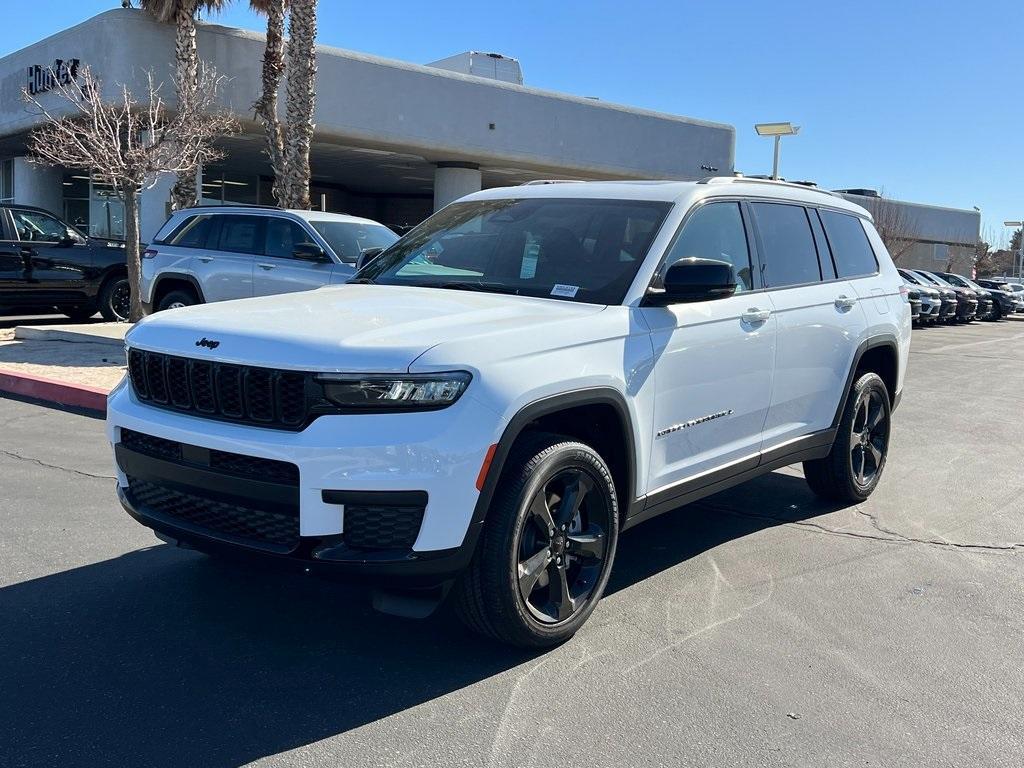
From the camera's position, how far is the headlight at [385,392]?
130 inches

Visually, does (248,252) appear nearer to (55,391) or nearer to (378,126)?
(55,391)

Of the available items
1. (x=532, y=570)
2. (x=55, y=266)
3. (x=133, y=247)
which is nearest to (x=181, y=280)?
(x=133, y=247)

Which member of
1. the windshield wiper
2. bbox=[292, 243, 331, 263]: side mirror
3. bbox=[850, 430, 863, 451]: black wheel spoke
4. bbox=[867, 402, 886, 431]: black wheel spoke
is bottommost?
bbox=[850, 430, 863, 451]: black wheel spoke

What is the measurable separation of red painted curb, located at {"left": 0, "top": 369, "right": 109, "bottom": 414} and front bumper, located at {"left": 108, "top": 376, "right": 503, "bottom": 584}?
5.90m

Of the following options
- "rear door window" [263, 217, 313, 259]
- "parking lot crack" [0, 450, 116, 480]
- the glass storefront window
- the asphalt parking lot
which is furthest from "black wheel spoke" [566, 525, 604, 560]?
the glass storefront window

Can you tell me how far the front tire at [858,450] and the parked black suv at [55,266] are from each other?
12.4 m

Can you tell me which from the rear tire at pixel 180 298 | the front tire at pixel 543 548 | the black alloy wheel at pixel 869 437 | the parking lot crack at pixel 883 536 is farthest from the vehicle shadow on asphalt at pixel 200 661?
the rear tire at pixel 180 298

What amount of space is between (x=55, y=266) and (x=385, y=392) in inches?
518

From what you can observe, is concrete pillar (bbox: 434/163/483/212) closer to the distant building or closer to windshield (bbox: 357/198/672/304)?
windshield (bbox: 357/198/672/304)

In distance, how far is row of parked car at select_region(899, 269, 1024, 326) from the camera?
90.2ft

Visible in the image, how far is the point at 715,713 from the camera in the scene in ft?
11.1

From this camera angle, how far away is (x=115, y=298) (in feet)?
50.4

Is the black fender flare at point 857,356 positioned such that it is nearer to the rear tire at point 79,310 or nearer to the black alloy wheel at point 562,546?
the black alloy wheel at point 562,546

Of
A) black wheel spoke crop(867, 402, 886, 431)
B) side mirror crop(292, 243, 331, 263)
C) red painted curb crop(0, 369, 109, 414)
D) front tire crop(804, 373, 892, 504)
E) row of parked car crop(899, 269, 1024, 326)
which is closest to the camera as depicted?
front tire crop(804, 373, 892, 504)
